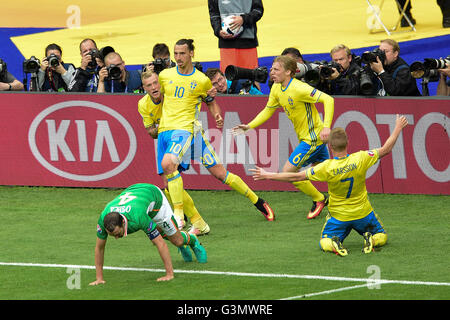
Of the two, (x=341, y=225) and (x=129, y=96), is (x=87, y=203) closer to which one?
(x=129, y=96)

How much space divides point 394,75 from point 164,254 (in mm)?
6101

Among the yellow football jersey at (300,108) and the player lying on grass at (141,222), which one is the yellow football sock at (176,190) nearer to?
the yellow football jersey at (300,108)

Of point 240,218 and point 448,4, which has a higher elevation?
point 448,4

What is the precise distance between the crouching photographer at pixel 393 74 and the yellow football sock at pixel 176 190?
3575mm

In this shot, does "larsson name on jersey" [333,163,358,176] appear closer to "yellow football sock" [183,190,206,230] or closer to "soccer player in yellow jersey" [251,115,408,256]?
"soccer player in yellow jersey" [251,115,408,256]

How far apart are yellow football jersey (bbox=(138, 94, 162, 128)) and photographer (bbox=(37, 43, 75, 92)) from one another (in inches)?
127

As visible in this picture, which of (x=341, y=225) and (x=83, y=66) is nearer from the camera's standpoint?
(x=341, y=225)

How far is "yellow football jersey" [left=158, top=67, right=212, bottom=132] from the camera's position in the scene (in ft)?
42.1

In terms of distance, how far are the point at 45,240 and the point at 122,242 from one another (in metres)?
1.01

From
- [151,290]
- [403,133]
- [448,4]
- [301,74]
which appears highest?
[448,4]

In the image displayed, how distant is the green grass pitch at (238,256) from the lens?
9633 millimetres

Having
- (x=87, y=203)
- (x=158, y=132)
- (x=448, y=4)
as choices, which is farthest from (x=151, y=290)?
(x=448, y=4)

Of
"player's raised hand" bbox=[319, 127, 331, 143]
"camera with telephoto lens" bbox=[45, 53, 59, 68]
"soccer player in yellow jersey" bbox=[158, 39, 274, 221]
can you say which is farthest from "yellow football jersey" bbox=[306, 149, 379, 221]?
"camera with telephoto lens" bbox=[45, 53, 59, 68]

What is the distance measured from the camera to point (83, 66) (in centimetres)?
1647
